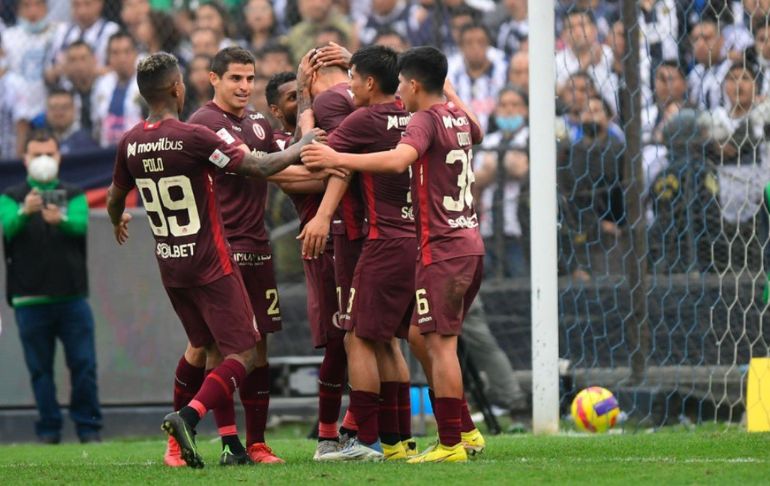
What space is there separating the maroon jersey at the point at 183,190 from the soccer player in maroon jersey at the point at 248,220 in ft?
1.78

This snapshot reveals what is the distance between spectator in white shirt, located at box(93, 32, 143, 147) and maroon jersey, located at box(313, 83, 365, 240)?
17.8 ft

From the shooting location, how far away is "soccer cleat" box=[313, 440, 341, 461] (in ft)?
24.3

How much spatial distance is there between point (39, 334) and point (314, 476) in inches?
214

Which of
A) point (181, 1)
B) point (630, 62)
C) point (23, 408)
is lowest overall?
point (23, 408)

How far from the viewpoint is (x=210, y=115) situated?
292 inches

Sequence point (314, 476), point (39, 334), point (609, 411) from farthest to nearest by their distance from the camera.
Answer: point (39, 334), point (609, 411), point (314, 476)

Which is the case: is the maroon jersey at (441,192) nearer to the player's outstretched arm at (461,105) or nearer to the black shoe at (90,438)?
the player's outstretched arm at (461,105)

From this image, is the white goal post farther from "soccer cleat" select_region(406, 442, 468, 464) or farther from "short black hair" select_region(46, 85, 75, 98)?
"short black hair" select_region(46, 85, 75, 98)

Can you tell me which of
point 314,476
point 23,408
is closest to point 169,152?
point 314,476

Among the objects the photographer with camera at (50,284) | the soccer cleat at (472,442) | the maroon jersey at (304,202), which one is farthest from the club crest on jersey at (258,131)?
the photographer with camera at (50,284)

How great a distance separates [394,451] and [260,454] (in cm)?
71

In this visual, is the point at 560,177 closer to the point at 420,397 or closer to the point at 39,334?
the point at 420,397

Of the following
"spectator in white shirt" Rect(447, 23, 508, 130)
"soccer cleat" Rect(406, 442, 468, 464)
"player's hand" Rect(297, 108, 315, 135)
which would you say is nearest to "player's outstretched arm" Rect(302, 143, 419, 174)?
"player's hand" Rect(297, 108, 315, 135)

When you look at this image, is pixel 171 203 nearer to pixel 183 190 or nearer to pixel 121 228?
pixel 183 190
